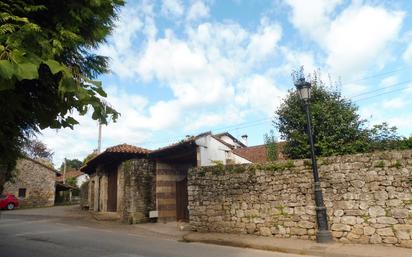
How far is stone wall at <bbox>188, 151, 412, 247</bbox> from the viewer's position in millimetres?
8922

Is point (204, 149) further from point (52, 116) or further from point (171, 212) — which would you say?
point (52, 116)

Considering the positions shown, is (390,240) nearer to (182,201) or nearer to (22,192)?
(182,201)

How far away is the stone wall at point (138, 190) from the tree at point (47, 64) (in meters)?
10.9

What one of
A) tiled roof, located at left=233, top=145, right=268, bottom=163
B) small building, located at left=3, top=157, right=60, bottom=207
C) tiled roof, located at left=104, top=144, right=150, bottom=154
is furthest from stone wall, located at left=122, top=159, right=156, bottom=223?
small building, located at left=3, top=157, right=60, bottom=207

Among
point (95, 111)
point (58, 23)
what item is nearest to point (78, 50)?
point (58, 23)

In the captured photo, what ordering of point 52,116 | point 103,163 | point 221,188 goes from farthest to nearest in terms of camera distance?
point 103,163
point 221,188
point 52,116

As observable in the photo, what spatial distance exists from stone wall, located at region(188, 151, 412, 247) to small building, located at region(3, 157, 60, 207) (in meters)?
26.8

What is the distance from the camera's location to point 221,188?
1236 cm

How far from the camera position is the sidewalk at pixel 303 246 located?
8.03 m

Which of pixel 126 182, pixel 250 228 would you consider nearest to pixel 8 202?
pixel 126 182

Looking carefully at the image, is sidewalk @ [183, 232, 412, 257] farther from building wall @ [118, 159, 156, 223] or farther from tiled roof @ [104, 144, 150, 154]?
tiled roof @ [104, 144, 150, 154]

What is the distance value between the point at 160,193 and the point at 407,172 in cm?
1139

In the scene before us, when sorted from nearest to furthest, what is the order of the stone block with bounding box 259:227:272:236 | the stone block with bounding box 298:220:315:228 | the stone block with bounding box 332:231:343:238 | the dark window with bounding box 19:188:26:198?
the stone block with bounding box 332:231:343:238, the stone block with bounding box 298:220:315:228, the stone block with bounding box 259:227:272:236, the dark window with bounding box 19:188:26:198

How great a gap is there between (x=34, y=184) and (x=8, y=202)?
4980 mm
